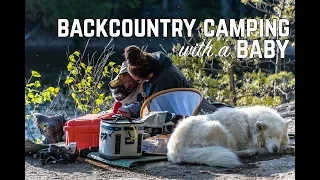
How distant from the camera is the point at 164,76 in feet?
17.5

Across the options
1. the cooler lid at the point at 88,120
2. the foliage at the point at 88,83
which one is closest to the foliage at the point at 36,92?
the foliage at the point at 88,83

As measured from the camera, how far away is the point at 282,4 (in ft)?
16.3

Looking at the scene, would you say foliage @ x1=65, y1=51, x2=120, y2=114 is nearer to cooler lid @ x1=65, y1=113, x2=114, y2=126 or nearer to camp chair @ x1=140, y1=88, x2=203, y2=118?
cooler lid @ x1=65, y1=113, x2=114, y2=126

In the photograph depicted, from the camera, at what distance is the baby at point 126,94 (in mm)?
5254

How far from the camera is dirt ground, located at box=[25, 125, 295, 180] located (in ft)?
16.0

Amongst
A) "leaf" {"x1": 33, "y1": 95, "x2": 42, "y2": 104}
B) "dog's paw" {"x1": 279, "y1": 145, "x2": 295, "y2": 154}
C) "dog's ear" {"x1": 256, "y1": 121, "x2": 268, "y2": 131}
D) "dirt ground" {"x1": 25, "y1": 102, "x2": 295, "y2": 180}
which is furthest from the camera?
"dog's ear" {"x1": 256, "y1": 121, "x2": 268, "y2": 131}

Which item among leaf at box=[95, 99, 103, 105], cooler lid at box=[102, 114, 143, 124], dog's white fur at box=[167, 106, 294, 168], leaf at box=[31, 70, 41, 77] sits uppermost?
leaf at box=[31, 70, 41, 77]

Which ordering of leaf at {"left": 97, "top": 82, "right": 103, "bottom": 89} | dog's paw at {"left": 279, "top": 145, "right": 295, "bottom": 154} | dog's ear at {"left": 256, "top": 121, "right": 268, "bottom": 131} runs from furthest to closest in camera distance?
dog's ear at {"left": 256, "top": 121, "right": 268, "bottom": 131} → dog's paw at {"left": 279, "top": 145, "right": 295, "bottom": 154} → leaf at {"left": 97, "top": 82, "right": 103, "bottom": 89}

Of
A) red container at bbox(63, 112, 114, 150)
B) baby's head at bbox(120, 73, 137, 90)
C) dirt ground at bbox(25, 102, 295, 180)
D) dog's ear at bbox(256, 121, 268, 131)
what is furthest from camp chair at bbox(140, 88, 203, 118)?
dog's ear at bbox(256, 121, 268, 131)

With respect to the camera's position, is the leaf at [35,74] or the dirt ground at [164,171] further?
the leaf at [35,74]

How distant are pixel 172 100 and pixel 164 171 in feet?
1.98

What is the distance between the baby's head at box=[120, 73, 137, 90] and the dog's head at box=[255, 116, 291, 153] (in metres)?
1.06

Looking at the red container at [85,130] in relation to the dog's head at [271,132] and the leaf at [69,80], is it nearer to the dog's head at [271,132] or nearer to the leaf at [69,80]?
the leaf at [69,80]
